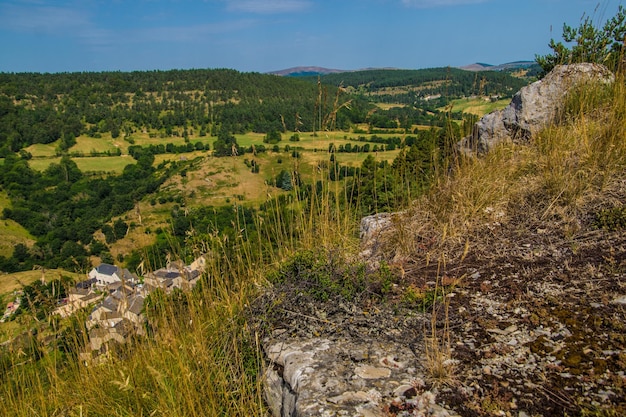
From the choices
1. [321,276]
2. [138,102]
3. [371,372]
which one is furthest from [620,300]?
[138,102]

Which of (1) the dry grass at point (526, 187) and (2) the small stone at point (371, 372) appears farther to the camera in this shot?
(1) the dry grass at point (526, 187)

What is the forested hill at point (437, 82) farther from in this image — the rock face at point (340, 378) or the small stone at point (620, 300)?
the small stone at point (620, 300)

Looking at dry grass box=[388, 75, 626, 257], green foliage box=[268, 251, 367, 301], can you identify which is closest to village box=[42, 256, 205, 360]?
green foliage box=[268, 251, 367, 301]

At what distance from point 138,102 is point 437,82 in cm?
10397

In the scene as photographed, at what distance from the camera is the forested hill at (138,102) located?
106 meters

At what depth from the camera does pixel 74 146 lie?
10144 cm

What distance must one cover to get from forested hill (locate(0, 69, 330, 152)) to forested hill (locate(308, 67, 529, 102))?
922 inches

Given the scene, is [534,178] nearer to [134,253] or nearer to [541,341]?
[541,341]

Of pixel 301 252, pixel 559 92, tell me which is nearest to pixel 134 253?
pixel 301 252

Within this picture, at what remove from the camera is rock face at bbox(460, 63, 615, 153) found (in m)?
5.31

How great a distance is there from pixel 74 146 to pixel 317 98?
11755 cm

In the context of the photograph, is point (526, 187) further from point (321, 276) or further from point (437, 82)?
point (437, 82)

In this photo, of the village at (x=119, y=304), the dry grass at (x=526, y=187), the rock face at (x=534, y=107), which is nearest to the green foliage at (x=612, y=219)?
the dry grass at (x=526, y=187)

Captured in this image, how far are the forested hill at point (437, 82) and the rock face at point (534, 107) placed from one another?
37 centimetres
